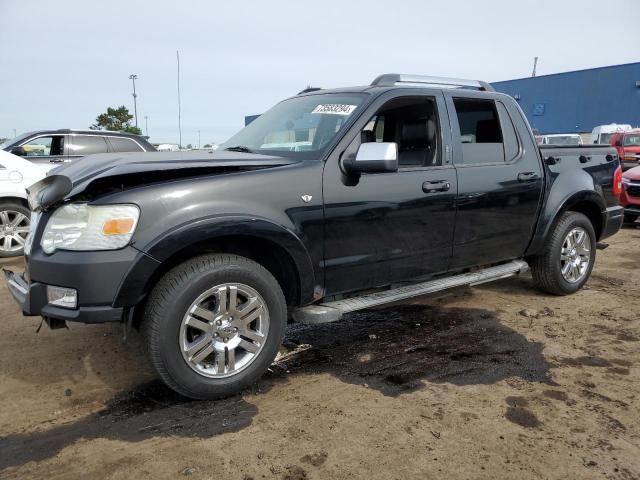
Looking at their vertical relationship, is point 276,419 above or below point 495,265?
below

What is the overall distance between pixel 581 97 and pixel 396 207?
1300 inches

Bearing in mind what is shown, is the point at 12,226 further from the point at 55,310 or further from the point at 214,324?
the point at 214,324

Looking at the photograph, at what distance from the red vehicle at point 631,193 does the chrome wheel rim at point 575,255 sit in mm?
5493

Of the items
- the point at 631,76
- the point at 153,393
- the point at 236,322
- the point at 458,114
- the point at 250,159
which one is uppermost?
the point at 631,76

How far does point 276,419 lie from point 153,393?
83 centimetres


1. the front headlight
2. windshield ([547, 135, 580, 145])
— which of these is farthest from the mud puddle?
windshield ([547, 135, 580, 145])

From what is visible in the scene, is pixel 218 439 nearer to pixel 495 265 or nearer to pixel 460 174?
pixel 460 174

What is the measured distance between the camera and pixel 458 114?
3.98 metres

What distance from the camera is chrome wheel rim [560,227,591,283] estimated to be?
4.89 m

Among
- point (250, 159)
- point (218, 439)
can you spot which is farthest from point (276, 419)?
point (250, 159)

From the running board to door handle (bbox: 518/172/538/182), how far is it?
755mm

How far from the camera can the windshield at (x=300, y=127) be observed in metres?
3.42

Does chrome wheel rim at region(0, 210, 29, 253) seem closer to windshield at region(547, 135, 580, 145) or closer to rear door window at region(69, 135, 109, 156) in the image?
rear door window at region(69, 135, 109, 156)

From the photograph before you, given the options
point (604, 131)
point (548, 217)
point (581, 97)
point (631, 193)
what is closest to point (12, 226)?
point (548, 217)
